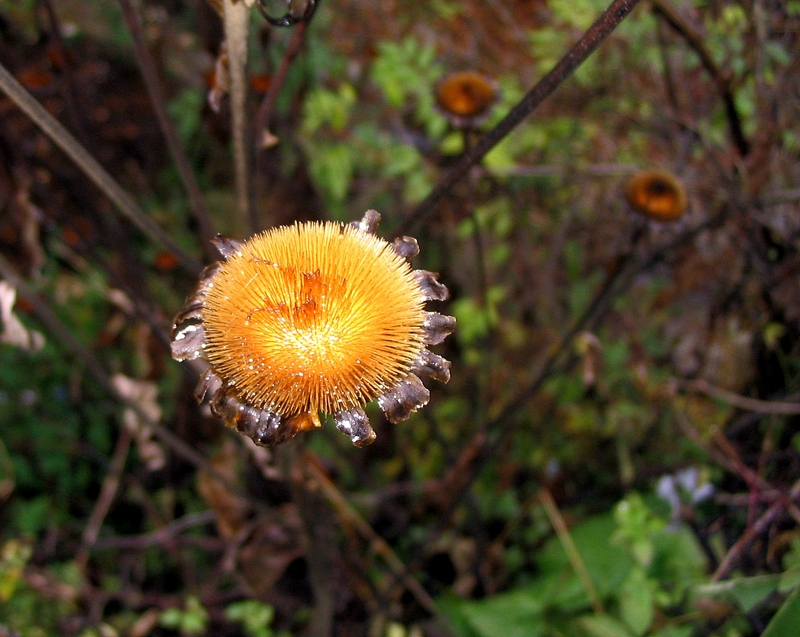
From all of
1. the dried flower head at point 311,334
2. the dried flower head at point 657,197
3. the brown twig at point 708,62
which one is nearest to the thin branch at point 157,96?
the dried flower head at point 311,334

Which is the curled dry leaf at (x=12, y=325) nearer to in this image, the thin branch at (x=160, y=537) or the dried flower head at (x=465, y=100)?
the thin branch at (x=160, y=537)

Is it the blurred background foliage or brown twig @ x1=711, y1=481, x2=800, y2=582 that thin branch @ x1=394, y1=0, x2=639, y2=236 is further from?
brown twig @ x1=711, y1=481, x2=800, y2=582

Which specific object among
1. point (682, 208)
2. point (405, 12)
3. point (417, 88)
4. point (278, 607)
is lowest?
point (278, 607)

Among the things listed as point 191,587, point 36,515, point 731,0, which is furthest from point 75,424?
point 731,0

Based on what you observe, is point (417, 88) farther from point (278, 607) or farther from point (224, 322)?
point (278, 607)

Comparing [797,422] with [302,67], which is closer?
[797,422]

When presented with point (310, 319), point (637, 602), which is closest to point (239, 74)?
point (310, 319)
